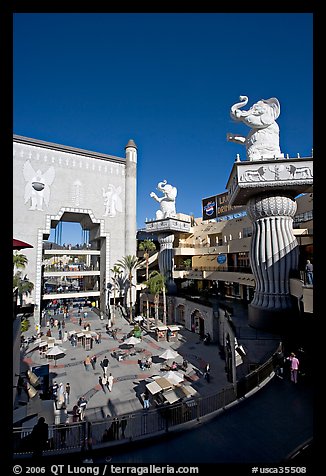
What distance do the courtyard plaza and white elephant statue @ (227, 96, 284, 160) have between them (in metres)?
11.7

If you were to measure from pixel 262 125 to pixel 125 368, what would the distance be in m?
19.9

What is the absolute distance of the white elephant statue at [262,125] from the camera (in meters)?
15.7

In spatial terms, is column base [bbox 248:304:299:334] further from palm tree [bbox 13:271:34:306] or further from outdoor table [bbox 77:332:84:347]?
palm tree [bbox 13:271:34:306]

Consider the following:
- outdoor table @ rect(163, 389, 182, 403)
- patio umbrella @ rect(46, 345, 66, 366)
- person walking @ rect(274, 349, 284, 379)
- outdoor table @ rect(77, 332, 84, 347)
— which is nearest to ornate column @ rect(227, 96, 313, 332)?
person walking @ rect(274, 349, 284, 379)

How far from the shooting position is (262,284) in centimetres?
1535

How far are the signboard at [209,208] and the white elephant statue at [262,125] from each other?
22045 millimetres

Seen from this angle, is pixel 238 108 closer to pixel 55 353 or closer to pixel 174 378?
pixel 174 378

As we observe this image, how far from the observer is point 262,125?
15.7 metres

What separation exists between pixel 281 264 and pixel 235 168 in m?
6.85

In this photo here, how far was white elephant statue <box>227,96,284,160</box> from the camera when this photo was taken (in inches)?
618

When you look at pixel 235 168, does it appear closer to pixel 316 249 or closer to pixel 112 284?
pixel 316 249

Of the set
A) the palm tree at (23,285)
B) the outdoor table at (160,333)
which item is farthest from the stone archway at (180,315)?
the palm tree at (23,285)

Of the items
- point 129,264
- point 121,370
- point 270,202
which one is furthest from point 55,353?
point 270,202
